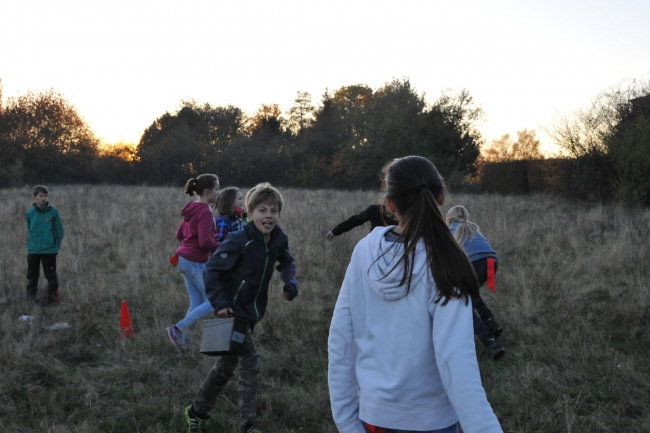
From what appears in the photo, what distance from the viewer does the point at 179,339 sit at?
5.81 metres

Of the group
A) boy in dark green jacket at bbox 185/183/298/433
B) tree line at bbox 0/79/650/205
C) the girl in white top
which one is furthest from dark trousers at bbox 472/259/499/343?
tree line at bbox 0/79/650/205

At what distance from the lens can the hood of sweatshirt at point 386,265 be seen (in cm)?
182

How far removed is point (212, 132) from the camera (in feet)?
141

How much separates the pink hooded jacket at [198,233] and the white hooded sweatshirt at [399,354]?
3922 millimetres

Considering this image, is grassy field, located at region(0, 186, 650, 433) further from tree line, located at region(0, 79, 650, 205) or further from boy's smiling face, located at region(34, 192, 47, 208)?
tree line, located at region(0, 79, 650, 205)

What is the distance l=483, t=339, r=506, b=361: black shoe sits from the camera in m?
5.43

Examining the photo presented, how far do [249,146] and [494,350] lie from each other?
34.5 metres

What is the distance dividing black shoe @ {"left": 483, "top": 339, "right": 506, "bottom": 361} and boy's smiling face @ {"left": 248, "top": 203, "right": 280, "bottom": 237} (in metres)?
2.62

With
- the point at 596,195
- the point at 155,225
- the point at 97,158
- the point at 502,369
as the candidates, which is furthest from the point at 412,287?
the point at 97,158

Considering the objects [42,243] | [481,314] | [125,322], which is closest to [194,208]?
[125,322]

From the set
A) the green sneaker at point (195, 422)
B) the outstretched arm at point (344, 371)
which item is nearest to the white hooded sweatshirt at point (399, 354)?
the outstretched arm at point (344, 371)

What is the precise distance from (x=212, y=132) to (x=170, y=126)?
3.29 meters

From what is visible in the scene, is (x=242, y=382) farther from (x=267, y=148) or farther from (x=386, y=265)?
(x=267, y=148)

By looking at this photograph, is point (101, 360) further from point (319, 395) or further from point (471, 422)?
point (471, 422)
